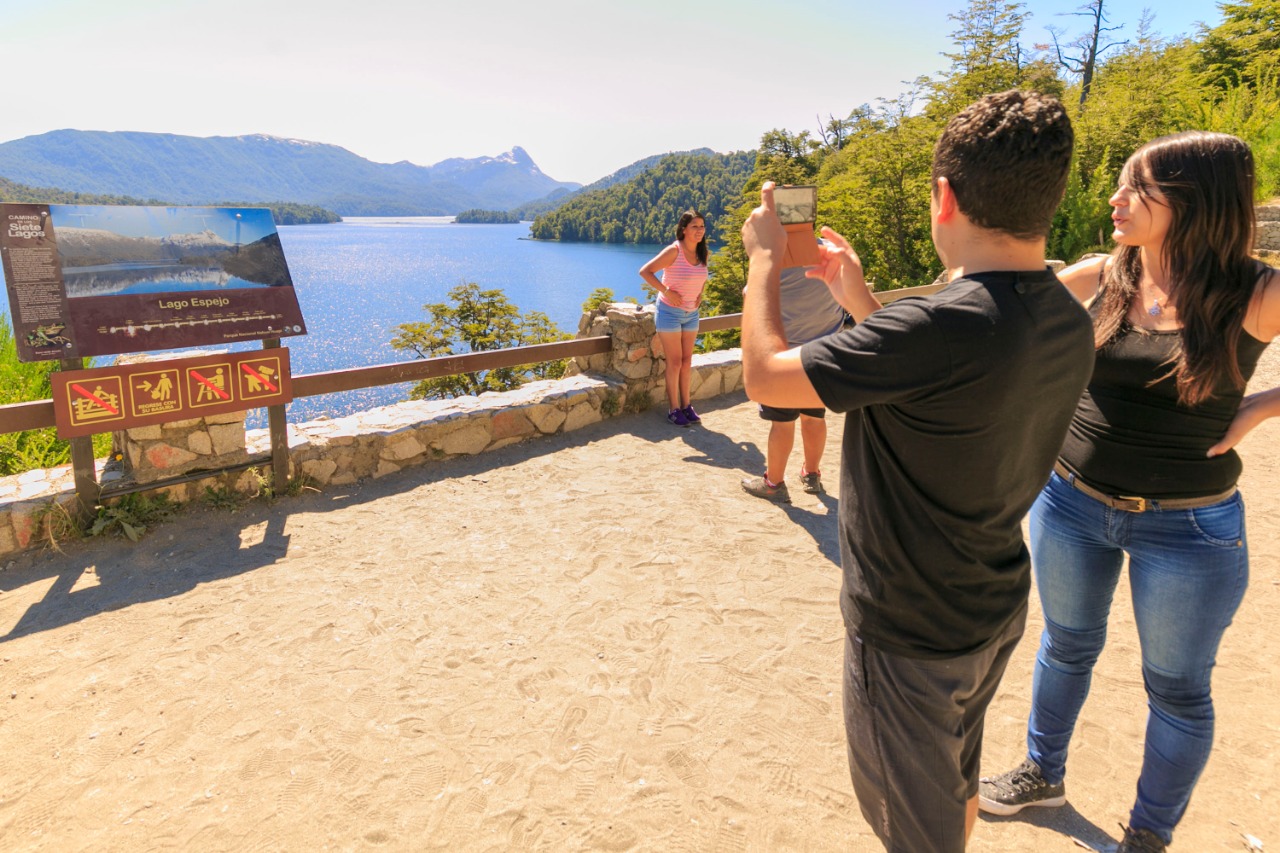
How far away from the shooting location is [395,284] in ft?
225

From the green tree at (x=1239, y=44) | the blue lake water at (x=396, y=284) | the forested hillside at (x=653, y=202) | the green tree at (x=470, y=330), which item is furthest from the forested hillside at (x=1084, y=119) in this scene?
the forested hillside at (x=653, y=202)

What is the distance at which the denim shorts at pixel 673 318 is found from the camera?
19.4 ft

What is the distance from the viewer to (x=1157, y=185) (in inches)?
68.7

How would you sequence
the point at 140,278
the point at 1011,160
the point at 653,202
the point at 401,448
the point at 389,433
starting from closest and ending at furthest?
the point at 1011,160 < the point at 140,278 < the point at 389,433 < the point at 401,448 < the point at 653,202

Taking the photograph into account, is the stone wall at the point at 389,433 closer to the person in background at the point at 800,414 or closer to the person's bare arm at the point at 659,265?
the person's bare arm at the point at 659,265

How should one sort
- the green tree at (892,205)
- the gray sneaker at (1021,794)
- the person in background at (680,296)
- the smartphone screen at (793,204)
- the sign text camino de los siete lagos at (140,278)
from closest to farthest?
the smartphone screen at (793,204), the gray sneaker at (1021,794), the sign text camino de los siete lagos at (140,278), the person in background at (680,296), the green tree at (892,205)

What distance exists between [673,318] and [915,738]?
4800mm

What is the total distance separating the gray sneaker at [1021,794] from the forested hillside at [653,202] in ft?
242

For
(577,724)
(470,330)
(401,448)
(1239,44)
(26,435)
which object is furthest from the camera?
(470,330)

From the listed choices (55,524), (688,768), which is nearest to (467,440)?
(55,524)

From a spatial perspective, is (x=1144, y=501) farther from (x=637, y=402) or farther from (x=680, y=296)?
(x=637, y=402)

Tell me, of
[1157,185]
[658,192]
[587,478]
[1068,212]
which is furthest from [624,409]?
[658,192]

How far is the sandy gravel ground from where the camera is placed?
2.27 meters

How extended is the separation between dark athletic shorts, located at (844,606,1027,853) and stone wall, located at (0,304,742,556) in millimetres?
4206
